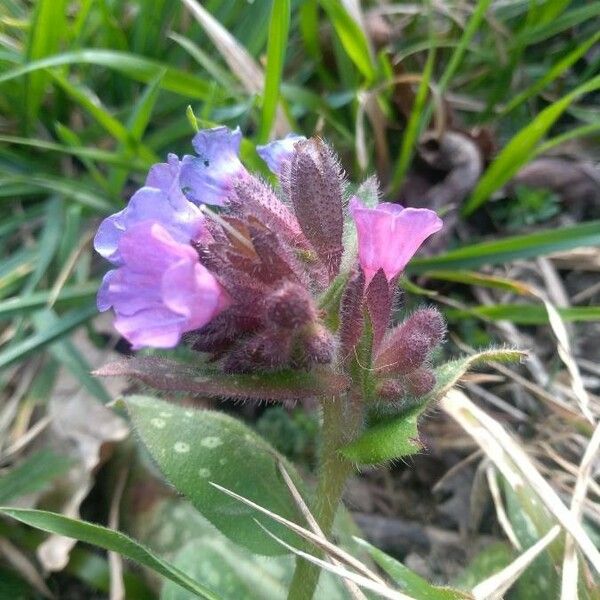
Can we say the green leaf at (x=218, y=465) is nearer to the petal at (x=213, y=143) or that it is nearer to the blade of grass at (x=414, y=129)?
the petal at (x=213, y=143)

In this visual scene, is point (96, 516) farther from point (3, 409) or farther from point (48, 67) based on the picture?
point (48, 67)

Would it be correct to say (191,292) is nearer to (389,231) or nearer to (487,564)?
(389,231)

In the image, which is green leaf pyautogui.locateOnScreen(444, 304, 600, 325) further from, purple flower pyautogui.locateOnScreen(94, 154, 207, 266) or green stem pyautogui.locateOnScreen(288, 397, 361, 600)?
purple flower pyautogui.locateOnScreen(94, 154, 207, 266)

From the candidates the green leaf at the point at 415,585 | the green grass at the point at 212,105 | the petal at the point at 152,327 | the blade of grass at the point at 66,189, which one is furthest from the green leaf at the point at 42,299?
the green leaf at the point at 415,585

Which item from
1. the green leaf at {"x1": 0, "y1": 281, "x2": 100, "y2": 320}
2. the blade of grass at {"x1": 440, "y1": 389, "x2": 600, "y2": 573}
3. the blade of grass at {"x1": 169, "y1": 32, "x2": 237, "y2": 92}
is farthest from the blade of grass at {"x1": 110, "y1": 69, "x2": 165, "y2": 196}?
the blade of grass at {"x1": 440, "y1": 389, "x2": 600, "y2": 573}

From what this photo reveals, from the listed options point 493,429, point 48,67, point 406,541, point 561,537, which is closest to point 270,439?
point 406,541
